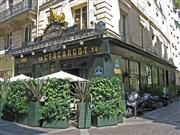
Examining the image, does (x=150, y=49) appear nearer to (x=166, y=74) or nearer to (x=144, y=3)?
(x=144, y=3)

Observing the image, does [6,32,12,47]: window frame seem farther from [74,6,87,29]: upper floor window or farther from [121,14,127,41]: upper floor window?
[121,14,127,41]: upper floor window

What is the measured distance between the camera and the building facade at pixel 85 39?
1322 cm

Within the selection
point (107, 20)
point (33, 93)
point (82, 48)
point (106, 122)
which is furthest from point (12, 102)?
point (107, 20)

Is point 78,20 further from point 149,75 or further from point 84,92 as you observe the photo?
point 149,75

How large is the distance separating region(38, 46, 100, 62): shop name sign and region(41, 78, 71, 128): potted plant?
13.8 ft

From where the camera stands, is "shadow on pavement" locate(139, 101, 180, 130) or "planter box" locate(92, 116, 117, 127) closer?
"planter box" locate(92, 116, 117, 127)

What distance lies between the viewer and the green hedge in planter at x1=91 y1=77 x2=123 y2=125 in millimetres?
9445

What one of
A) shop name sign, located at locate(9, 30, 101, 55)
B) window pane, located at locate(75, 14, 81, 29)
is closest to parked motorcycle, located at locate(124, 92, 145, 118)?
shop name sign, located at locate(9, 30, 101, 55)

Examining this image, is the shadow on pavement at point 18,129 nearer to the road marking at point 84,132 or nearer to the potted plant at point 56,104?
the potted plant at point 56,104

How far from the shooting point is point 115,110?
388 inches

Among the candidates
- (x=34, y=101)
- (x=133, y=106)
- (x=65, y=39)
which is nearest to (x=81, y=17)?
(x=65, y=39)

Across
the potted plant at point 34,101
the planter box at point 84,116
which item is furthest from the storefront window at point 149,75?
the potted plant at point 34,101

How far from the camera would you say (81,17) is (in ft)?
49.7

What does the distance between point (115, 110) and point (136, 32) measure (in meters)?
9.36
